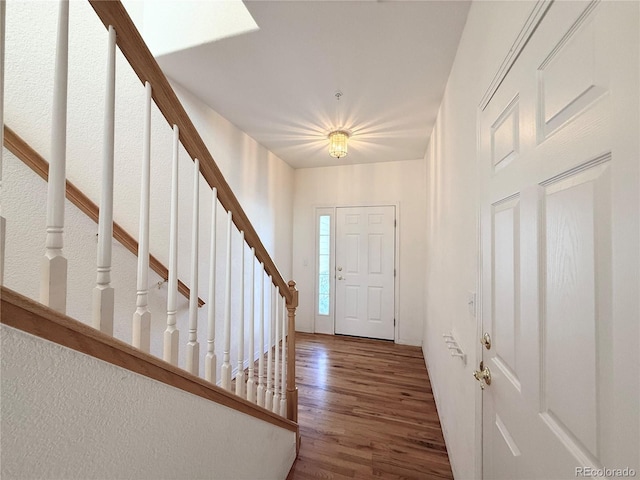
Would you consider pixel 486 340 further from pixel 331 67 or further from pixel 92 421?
pixel 331 67

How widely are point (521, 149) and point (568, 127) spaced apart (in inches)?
8.3

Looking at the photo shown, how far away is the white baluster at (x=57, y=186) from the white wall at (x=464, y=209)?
1.13 metres

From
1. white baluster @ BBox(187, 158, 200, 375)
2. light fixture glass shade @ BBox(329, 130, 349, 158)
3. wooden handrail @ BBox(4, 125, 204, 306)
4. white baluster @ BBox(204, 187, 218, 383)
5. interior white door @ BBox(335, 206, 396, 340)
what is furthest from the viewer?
interior white door @ BBox(335, 206, 396, 340)

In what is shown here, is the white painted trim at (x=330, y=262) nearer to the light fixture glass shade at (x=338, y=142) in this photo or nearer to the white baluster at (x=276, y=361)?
the light fixture glass shade at (x=338, y=142)

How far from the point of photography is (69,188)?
1.25 metres

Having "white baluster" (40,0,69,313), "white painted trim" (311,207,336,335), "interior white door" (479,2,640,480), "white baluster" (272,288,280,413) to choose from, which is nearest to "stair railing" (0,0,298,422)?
"white baluster" (40,0,69,313)

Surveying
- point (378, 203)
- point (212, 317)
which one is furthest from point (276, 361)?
point (378, 203)

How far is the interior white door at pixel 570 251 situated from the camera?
427 mm

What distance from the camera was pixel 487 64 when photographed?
105cm

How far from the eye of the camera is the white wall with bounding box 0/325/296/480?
0.40 m

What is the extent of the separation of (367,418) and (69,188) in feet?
7.82

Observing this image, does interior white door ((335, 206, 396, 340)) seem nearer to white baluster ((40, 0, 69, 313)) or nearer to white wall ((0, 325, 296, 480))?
white wall ((0, 325, 296, 480))

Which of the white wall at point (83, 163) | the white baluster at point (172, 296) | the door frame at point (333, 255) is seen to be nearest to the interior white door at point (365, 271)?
the door frame at point (333, 255)

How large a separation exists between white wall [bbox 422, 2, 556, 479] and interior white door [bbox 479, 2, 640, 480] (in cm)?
23
